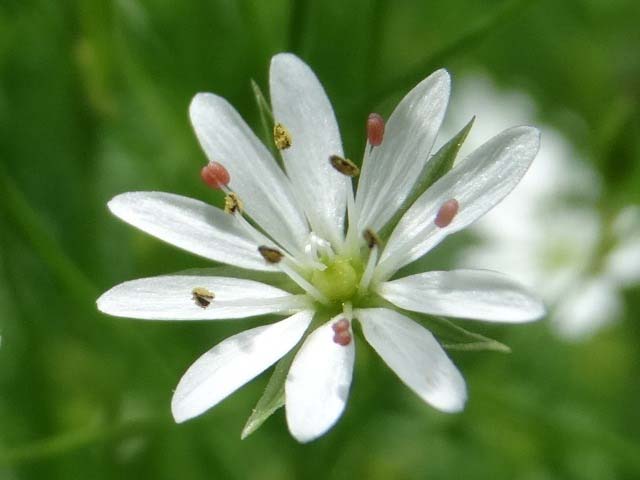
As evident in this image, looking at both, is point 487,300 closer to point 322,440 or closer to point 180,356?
point 322,440

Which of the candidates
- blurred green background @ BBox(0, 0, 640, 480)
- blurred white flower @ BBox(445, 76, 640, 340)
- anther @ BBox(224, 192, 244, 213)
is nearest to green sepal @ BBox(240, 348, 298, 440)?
anther @ BBox(224, 192, 244, 213)

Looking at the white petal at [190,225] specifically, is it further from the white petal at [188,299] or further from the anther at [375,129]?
the anther at [375,129]

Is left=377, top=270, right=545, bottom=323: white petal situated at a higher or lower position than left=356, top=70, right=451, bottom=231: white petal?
lower

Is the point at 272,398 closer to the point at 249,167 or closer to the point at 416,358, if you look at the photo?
the point at 416,358

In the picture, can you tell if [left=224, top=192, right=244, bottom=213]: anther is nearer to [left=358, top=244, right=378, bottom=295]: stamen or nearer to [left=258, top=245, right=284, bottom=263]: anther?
[left=258, top=245, right=284, bottom=263]: anther

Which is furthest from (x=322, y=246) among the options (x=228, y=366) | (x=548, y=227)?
(x=548, y=227)

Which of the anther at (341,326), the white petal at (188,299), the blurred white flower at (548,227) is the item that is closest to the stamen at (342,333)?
the anther at (341,326)

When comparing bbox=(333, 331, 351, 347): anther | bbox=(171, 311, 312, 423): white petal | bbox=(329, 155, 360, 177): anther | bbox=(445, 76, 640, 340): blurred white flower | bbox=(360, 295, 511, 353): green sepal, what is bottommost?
bbox=(445, 76, 640, 340): blurred white flower
